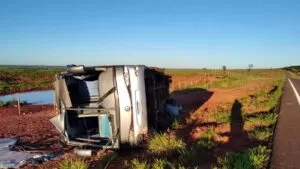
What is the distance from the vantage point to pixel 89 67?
32.2 ft

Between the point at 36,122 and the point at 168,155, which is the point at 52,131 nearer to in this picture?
the point at 36,122

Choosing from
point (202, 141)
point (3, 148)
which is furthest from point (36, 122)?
point (202, 141)

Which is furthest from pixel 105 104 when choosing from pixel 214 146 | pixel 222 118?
pixel 222 118

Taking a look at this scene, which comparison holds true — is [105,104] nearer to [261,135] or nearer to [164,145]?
[164,145]

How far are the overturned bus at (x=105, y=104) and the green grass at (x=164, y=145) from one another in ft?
1.34

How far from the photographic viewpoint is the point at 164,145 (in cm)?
915

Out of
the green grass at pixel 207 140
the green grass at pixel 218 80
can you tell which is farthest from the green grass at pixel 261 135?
the green grass at pixel 218 80

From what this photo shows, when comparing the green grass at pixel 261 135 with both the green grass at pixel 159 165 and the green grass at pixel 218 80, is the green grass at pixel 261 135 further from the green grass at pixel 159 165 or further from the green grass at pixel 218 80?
the green grass at pixel 218 80

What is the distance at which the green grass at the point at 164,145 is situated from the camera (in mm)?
9016

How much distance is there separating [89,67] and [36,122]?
28.9 ft

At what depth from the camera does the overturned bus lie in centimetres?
942

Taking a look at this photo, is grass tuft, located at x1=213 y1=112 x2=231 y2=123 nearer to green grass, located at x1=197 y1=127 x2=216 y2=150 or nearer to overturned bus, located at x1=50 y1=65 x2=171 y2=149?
green grass, located at x1=197 y1=127 x2=216 y2=150

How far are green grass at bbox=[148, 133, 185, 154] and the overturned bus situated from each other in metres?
0.41

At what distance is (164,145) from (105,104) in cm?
233
